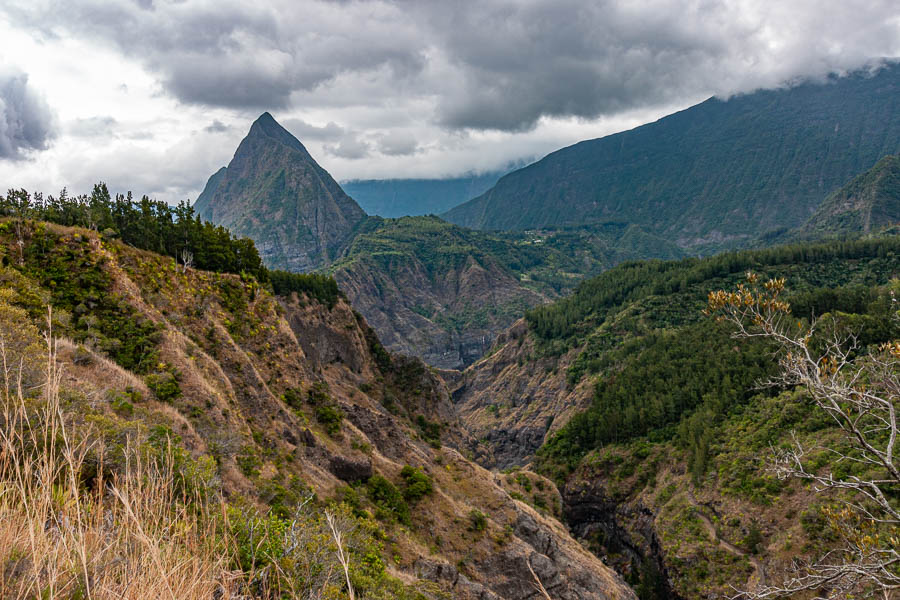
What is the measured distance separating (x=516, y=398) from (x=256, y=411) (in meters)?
A: 83.3

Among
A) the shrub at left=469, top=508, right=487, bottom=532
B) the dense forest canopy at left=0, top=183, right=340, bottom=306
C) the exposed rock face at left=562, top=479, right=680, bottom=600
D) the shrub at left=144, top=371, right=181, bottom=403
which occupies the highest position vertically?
the dense forest canopy at left=0, top=183, right=340, bottom=306

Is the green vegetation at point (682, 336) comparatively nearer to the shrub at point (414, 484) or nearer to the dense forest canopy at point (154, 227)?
the shrub at point (414, 484)

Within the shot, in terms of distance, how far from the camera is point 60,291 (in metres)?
24.0

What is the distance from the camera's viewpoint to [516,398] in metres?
106

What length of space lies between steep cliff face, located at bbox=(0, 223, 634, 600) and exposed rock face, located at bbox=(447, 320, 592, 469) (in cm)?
4577

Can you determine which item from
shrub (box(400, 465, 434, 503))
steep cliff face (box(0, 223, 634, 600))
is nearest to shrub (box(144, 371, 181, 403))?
steep cliff face (box(0, 223, 634, 600))

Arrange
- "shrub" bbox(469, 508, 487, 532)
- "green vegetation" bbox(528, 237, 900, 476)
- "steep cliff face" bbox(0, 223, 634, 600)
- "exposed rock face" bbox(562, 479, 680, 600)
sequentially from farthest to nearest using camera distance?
"green vegetation" bbox(528, 237, 900, 476) → "exposed rock face" bbox(562, 479, 680, 600) → "shrub" bbox(469, 508, 487, 532) → "steep cliff face" bbox(0, 223, 634, 600)

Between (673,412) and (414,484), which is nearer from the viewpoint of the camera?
(414,484)

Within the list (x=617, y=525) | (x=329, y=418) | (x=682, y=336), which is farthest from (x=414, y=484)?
(x=682, y=336)

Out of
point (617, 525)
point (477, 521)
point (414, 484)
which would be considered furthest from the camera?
point (617, 525)

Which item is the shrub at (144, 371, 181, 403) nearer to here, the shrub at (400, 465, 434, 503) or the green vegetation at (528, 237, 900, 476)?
the shrub at (400, 465, 434, 503)

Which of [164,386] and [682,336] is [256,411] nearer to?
[164,386]

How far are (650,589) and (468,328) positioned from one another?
497ft

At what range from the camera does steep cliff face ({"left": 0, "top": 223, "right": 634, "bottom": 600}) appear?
850 inches
